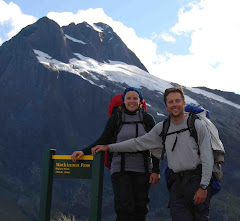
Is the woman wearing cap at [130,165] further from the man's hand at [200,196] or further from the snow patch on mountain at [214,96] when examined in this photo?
the snow patch on mountain at [214,96]

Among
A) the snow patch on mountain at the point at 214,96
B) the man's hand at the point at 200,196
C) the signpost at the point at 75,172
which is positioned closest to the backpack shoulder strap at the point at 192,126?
the man's hand at the point at 200,196

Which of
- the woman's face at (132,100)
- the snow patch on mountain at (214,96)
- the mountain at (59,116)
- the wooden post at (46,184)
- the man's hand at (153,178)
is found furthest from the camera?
the snow patch on mountain at (214,96)

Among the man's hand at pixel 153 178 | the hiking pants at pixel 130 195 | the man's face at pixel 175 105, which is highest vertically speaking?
the man's face at pixel 175 105

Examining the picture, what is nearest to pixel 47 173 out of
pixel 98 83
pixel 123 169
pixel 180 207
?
pixel 123 169

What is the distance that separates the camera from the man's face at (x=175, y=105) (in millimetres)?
4375

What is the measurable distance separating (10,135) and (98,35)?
61.2 m

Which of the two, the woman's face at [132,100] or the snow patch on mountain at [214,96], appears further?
the snow patch on mountain at [214,96]

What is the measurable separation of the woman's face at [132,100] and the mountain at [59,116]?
70.8 meters

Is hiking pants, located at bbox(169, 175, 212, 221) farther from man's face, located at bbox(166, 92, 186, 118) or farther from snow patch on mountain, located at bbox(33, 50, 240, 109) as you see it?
snow patch on mountain, located at bbox(33, 50, 240, 109)

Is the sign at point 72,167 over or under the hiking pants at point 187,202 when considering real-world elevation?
over

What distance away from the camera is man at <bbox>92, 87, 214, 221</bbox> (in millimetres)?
4074

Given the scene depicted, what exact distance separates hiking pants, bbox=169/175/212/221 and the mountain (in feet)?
235

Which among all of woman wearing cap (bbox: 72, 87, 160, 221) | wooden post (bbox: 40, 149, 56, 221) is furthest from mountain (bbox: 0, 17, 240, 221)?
woman wearing cap (bbox: 72, 87, 160, 221)

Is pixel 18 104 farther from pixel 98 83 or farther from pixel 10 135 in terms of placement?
pixel 98 83
